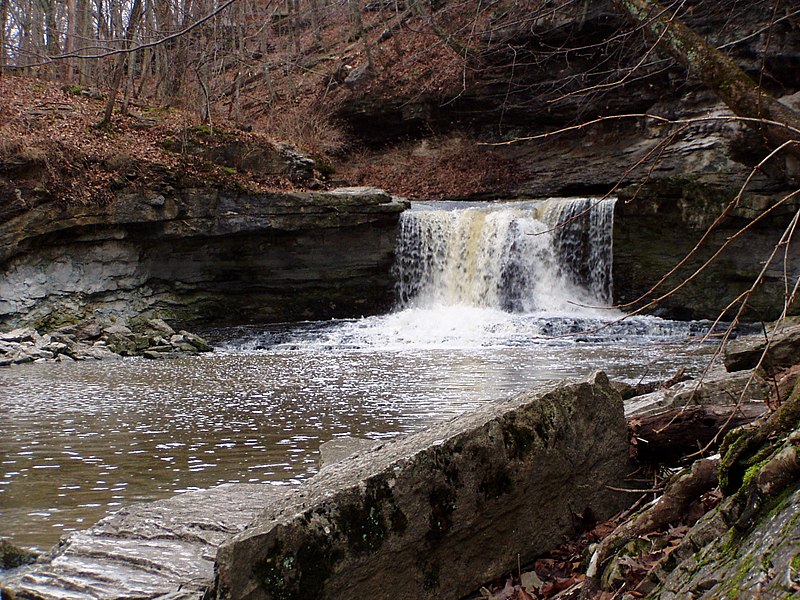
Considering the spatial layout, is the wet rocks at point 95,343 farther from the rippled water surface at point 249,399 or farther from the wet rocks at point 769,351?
the wet rocks at point 769,351

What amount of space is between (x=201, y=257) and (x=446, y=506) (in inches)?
597

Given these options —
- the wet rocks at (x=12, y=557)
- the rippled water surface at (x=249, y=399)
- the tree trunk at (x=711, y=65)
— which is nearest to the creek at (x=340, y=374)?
the rippled water surface at (x=249, y=399)

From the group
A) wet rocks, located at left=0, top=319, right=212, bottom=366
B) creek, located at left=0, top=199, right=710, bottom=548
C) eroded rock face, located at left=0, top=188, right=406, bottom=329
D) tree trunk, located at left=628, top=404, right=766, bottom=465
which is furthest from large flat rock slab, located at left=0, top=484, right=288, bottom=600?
eroded rock face, located at left=0, top=188, right=406, bottom=329

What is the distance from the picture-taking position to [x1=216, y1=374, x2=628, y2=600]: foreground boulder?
254 cm

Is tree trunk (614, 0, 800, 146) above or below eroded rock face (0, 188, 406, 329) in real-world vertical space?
above

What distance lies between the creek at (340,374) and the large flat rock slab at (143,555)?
571 millimetres

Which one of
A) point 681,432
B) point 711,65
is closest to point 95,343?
point 711,65

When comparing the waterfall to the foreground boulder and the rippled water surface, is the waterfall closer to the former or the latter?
the rippled water surface

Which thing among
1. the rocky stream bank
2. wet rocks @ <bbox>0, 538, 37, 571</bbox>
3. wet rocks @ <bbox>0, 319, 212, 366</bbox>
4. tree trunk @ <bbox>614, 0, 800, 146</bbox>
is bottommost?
wet rocks @ <bbox>0, 319, 212, 366</bbox>

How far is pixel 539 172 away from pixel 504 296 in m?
6.05

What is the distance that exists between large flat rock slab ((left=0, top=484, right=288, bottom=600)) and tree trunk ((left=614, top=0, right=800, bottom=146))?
411 centimetres

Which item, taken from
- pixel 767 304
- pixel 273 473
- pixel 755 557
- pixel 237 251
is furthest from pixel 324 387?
pixel 767 304

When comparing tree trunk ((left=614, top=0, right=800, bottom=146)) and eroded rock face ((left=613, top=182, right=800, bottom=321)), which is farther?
eroded rock face ((left=613, top=182, right=800, bottom=321))

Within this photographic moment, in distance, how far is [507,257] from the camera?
17.8 metres
